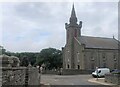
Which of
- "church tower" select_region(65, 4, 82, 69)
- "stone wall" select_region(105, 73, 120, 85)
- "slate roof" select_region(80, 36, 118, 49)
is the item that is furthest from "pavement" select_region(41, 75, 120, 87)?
"church tower" select_region(65, 4, 82, 69)

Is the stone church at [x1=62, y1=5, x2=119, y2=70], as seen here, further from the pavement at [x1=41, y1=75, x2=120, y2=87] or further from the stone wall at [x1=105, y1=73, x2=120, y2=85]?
the stone wall at [x1=105, y1=73, x2=120, y2=85]

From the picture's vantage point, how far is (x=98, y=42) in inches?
3661

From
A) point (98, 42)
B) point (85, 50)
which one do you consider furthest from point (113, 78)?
point (98, 42)

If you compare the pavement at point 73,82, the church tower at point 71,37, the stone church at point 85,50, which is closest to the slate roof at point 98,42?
the stone church at point 85,50

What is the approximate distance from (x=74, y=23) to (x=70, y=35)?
165 inches

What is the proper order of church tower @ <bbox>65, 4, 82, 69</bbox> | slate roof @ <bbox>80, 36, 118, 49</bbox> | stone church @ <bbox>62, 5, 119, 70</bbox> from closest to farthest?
stone church @ <bbox>62, 5, 119, 70</bbox>, slate roof @ <bbox>80, 36, 118, 49</bbox>, church tower @ <bbox>65, 4, 82, 69</bbox>

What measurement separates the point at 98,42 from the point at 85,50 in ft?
27.9

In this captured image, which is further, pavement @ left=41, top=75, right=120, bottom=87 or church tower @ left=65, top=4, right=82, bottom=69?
church tower @ left=65, top=4, right=82, bottom=69

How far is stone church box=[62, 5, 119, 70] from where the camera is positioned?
86688 mm

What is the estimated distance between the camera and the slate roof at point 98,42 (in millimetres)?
89637

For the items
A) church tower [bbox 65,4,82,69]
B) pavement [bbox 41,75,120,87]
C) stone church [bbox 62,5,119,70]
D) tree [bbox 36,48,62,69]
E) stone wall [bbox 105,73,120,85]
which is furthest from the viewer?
tree [bbox 36,48,62,69]

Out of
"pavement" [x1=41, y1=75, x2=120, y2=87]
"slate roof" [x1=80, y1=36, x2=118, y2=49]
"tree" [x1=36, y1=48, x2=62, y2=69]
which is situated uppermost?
"slate roof" [x1=80, y1=36, x2=118, y2=49]

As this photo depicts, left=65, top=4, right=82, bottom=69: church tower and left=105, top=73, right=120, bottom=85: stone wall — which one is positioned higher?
left=65, top=4, right=82, bottom=69: church tower

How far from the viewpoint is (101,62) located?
8875 centimetres
